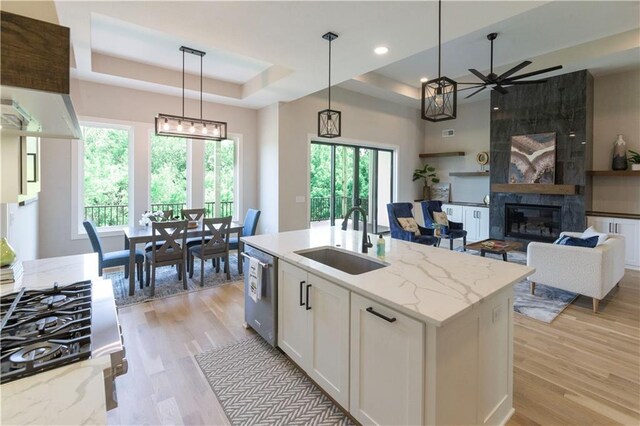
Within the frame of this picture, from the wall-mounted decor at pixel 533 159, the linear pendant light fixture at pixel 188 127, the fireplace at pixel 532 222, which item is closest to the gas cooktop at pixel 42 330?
the linear pendant light fixture at pixel 188 127

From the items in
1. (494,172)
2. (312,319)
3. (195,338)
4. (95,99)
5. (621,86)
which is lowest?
(195,338)

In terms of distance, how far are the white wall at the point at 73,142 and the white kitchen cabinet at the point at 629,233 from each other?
7.11 meters

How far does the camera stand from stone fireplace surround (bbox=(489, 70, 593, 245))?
5.61m

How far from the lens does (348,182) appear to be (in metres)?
7.23

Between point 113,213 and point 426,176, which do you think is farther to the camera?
point 426,176

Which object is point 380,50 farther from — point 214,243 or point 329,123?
point 214,243

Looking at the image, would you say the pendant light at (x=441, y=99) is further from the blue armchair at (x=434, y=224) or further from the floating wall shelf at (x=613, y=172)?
the floating wall shelf at (x=613, y=172)

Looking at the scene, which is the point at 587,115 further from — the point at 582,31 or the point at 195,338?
the point at 195,338

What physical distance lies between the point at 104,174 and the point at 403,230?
17.3 feet

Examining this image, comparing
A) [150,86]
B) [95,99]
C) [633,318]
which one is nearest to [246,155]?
[150,86]

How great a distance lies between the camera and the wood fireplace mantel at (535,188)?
18.7 ft

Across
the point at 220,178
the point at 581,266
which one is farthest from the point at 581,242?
the point at 220,178

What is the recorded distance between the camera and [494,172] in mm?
6762

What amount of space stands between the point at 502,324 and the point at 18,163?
105 inches
